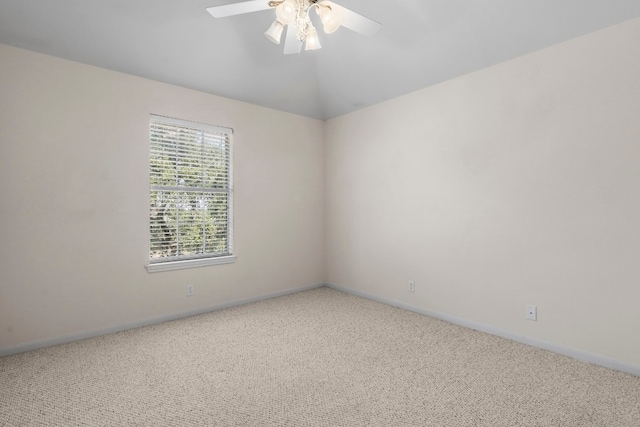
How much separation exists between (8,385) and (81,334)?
0.79 metres

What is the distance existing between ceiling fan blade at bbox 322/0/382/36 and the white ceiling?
2.70 feet

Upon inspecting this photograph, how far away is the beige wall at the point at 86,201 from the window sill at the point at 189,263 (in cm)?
7

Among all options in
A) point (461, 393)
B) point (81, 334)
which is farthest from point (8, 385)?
point (461, 393)

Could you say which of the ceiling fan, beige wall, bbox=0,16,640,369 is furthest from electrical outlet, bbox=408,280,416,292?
the ceiling fan

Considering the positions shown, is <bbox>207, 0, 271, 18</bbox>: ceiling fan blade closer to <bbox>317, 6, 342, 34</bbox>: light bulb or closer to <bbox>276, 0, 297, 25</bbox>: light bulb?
<bbox>276, 0, 297, 25</bbox>: light bulb

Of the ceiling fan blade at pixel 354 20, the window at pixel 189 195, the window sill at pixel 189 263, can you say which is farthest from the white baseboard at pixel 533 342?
the ceiling fan blade at pixel 354 20

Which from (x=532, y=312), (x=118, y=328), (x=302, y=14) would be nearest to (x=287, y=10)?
(x=302, y=14)

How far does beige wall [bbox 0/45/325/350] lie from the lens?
2.76 meters

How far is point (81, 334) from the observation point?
9.98ft

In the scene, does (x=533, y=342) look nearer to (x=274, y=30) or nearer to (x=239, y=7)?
(x=274, y=30)

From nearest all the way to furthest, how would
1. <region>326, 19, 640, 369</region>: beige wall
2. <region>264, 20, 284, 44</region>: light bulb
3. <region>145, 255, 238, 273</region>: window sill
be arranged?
<region>264, 20, 284, 44</region>: light bulb
<region>326, 19, 640, 369</region>: beige wall
<region>145, 255, 238, 273</region>: window sill

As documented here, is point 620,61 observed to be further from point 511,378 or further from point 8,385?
point 8,385

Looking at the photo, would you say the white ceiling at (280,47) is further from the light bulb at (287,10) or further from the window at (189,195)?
the light bulb at (287,10)

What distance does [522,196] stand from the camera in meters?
2.95
